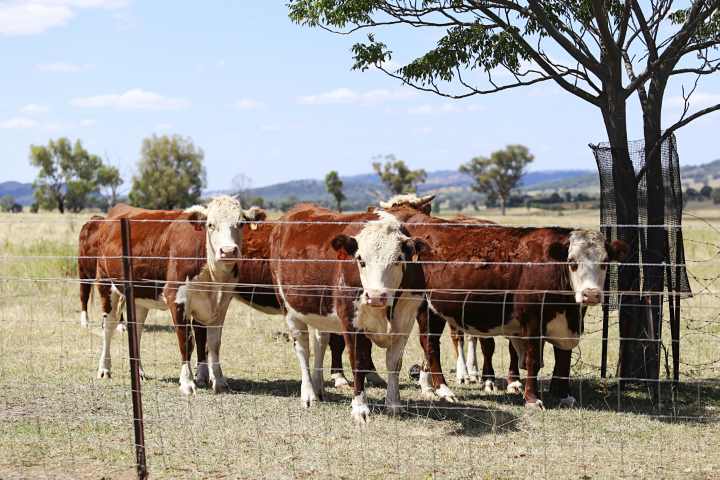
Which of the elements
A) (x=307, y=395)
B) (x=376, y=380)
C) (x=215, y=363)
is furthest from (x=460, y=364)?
(x=215, y=363)

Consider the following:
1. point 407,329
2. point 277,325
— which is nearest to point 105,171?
point 277,325

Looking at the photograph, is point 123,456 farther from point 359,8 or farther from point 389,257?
point 359,8

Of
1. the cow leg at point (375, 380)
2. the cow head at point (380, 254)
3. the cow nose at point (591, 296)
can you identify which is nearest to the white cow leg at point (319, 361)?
the cow leg at point (375, 380)

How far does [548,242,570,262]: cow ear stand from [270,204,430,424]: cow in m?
1.41

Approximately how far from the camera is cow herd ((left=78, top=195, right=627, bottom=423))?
9.25 meters

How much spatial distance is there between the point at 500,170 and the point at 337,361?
114164mm

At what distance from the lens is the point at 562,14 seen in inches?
449

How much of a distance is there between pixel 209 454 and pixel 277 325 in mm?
7869

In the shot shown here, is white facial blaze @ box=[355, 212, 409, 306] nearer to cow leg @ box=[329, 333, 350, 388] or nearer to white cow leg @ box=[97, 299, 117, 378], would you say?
cow leg @ box=[329, 333, 350, 388]

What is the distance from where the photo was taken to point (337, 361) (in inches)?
453

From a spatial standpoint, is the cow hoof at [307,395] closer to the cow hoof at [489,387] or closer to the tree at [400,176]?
the cow hoof at [489,387]

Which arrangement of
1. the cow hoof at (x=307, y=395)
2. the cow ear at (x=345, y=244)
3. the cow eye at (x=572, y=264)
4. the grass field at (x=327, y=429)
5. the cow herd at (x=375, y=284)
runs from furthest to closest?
the cow hoof at (x=307, y=395) < the cow eye at (x=572, y=264) < the cow herd at (x=375, y=284) < the cow ear at (x=345, y=244) < the grass field at (x=327, y=429)

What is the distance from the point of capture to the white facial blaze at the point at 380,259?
28.3ft

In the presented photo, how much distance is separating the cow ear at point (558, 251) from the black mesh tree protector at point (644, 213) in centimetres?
82
